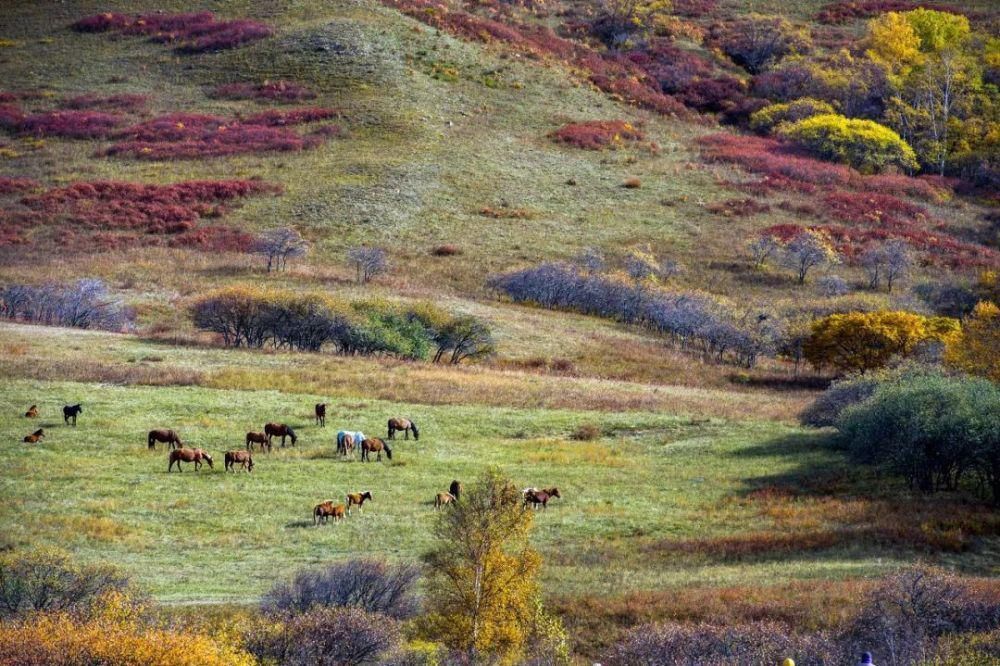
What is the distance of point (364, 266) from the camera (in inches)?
2884

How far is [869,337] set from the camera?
196ft

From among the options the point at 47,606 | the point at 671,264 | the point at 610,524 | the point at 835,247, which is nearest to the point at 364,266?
the point at 671,264

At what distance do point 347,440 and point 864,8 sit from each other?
132279 mm

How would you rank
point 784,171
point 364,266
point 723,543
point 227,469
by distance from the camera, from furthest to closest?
point 784,171
point 364,266
point 227,469
point 723,543

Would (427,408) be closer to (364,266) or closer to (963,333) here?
(963,333)

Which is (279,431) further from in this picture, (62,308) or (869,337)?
(869,337)

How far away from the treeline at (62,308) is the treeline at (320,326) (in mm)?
4820

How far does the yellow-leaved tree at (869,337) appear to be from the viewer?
58938 millimetres

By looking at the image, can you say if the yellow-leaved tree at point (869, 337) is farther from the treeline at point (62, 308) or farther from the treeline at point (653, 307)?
the treeline at point (62, 308)

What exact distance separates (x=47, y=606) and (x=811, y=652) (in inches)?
520

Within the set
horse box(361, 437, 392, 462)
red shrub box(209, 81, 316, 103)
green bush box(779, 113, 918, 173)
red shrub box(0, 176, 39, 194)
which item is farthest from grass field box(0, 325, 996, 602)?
green bush box(779, 113, 918, 173)

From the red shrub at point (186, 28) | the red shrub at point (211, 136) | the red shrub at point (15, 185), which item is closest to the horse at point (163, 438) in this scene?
the red shrub at point (15, 185)

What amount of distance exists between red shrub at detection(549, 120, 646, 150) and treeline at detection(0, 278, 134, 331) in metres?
51.6

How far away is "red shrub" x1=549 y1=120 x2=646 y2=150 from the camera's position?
102562 millimetres
